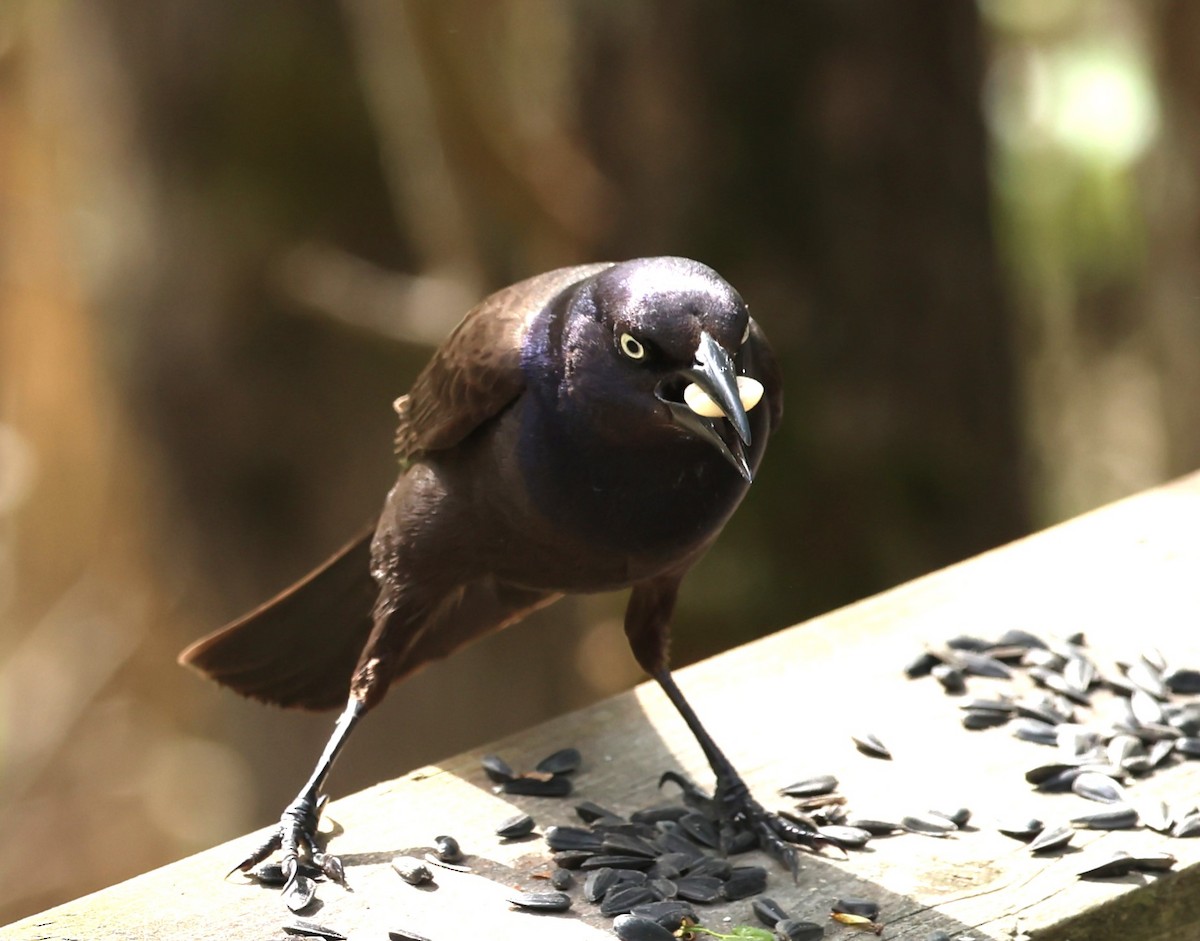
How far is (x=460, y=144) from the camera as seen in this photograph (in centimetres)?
624

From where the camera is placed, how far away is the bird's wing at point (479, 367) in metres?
3.01

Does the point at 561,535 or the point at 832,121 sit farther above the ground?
the point at 832,121

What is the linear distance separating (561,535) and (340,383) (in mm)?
3225

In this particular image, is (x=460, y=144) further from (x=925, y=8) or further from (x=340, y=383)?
(x=925, y=8)

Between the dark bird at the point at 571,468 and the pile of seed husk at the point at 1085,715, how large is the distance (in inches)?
21.1

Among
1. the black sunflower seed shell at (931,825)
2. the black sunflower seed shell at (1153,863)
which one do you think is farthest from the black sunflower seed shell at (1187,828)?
the black sunflower seed shell at (931,825)

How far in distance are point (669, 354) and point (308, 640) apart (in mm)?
1385

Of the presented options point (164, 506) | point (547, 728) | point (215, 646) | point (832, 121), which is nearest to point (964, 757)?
point (547, 728)

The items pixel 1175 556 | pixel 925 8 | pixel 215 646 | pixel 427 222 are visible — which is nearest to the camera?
pixel 215 646

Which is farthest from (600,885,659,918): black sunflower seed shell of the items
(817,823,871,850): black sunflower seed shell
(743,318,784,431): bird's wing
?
(743,318,784,431): bird's wing

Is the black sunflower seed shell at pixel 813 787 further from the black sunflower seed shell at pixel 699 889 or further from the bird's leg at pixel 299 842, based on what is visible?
the bird's leg at pixel 299 842

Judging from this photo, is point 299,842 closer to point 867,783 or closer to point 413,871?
point 413,871

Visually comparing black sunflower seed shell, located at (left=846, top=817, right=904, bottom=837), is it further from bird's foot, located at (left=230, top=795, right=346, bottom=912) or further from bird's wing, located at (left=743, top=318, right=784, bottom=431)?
bird's foot, located at (left=230, top=795, right=346, bottom=912)

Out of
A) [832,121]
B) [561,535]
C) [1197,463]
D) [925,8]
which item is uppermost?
[925,8]
